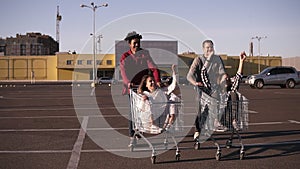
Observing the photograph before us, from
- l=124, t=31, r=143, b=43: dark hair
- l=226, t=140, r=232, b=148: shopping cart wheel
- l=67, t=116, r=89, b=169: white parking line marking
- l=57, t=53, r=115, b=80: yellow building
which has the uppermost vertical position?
l=57, t=53, r=115, b=80: yellow building

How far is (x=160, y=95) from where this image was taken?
659 cm

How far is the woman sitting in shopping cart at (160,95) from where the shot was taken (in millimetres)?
6301

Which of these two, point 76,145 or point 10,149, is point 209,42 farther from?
point 10,149

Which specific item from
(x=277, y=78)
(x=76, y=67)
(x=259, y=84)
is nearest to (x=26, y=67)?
(x=76, y=67)

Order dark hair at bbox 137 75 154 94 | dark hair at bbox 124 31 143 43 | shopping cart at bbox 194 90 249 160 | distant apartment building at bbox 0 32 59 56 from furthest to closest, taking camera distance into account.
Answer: distant apartment building at bbox 0 32 59 56 → dark hair at bbox 124 31 143 43 → dark hair at bbox 137 75 154 94 → shopping cart at bbox 194 90 249 160

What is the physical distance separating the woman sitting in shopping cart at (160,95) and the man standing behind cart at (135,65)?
19 cm

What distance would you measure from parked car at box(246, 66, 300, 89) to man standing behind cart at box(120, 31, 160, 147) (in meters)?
26.3

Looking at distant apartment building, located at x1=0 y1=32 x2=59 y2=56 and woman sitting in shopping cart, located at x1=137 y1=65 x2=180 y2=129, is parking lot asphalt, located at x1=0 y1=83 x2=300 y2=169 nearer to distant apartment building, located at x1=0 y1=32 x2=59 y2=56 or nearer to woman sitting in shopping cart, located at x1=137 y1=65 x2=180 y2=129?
woman sitting in shopping cart, located at x1=137 y1=65 x2=180 y2=129

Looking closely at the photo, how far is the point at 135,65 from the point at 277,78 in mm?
26867

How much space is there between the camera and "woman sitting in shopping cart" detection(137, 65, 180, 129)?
248 inches

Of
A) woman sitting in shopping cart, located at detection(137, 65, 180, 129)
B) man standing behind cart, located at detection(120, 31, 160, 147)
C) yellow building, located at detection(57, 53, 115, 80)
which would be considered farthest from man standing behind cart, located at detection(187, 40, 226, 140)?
yellow building, located at detection(57, 53, 115, 80)

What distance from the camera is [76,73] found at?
76.6 meters

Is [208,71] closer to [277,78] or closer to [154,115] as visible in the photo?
[154,115]

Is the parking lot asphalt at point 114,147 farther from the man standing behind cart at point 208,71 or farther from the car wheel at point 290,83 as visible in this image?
the car wheel at point 290,83
